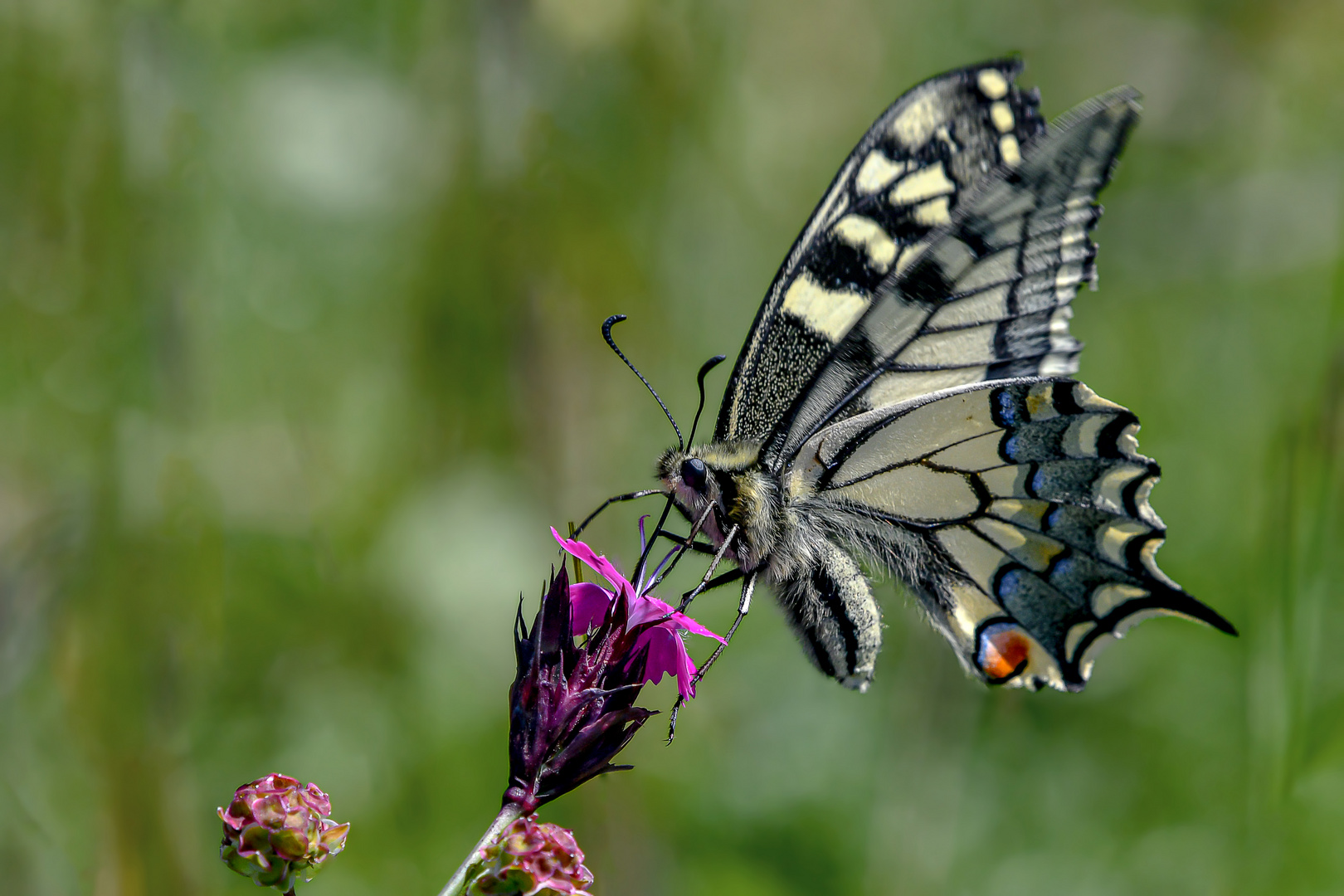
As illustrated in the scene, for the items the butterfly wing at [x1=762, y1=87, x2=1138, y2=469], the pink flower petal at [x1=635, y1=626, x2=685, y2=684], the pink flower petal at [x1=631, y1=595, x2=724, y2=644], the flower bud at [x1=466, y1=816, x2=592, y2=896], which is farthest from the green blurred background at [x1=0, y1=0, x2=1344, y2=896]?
the flower bud at [x1=466, y1=816, x2=592, y2=896]

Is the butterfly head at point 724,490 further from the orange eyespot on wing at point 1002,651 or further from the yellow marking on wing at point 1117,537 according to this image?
the yellow marking on wing at point 1117,537

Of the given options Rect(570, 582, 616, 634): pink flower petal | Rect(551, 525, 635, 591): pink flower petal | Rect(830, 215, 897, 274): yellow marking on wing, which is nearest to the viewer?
Rect(551, 525, 635, 591): pink flower petal

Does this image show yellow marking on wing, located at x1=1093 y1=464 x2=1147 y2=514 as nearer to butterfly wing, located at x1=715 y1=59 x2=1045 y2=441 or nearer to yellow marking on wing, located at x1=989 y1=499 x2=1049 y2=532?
yellow marking on wing, located at x1=989 y1=499 x2=1049 y2=532

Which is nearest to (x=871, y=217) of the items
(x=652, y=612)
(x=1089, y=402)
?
(x=1089, y=402)

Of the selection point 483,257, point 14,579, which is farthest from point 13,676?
point 483,257

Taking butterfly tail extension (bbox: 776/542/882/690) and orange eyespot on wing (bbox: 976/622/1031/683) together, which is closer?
butterfly tail extension (bbox: 776/542/882/690)

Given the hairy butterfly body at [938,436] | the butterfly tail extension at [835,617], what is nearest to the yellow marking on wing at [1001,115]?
the hairy butterfly body at [938,436]

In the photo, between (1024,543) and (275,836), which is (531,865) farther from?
(1024,543)
